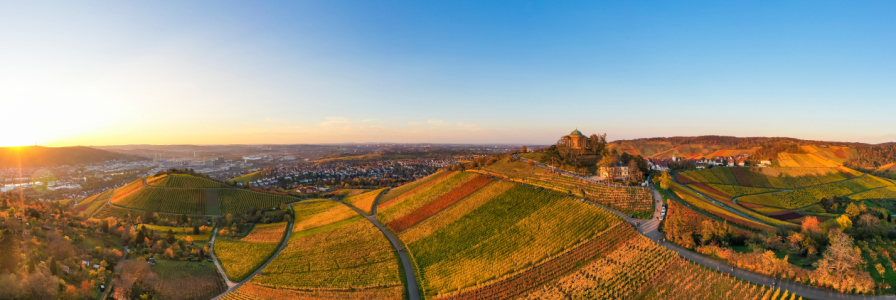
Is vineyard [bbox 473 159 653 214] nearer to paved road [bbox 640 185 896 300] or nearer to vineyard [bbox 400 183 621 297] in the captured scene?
vineyard [bbox 400 183 621 297]

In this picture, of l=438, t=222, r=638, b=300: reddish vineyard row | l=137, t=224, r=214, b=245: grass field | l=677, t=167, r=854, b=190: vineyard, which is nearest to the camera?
l=438, t=222, r=638, b=300: reddish vineyard row

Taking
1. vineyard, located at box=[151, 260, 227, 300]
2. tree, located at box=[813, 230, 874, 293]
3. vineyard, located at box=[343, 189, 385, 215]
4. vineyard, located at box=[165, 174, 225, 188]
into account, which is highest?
tree, located at box=[813, 230, 874, 293]

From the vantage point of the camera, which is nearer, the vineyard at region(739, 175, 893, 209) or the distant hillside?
the vineyard at region(739, 175, 893, 209)

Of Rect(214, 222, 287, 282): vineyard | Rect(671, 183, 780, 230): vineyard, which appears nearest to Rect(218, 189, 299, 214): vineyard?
Rect(214, 222, 287, 282): vineyard

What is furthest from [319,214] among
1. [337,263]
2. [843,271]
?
[843,271]

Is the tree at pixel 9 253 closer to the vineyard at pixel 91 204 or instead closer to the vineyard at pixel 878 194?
the vineyard at pixel 91 204

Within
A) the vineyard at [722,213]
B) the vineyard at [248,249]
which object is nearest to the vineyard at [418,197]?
the vineyard at [248,249]
